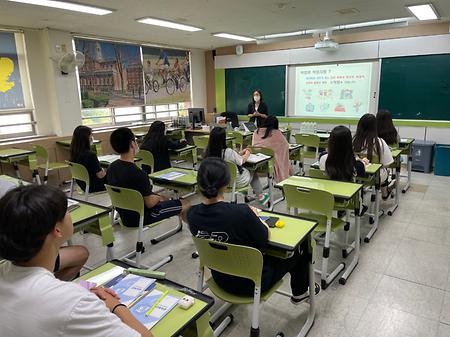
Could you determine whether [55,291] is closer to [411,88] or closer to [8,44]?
[8,44]

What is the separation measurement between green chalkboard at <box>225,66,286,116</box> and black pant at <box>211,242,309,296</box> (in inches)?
256

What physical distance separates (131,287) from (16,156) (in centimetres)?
432

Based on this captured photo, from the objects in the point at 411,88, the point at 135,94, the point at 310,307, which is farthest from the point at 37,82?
the point at 411,88

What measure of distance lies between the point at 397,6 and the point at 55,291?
539cm

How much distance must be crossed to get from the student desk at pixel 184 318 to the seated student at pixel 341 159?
208 cm

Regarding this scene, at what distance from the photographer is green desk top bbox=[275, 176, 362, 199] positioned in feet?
8.60

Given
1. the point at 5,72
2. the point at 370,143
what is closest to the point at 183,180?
the point at 370,143

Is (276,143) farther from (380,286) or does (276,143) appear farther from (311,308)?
(311,308)

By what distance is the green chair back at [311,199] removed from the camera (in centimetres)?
247

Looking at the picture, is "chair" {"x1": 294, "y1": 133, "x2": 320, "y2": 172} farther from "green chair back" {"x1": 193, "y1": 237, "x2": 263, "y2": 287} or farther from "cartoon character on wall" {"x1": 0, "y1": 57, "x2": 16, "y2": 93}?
"cartoon character on wall" {"x1": 0, "y1": 57, "x2": 16, "y2": 93}

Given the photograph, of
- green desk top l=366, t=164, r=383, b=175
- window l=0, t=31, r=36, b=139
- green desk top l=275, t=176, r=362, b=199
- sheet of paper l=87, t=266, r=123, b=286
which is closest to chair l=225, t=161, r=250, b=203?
green desk top l=275, t=176, r=362, b=199

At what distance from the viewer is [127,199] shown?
2672 mm

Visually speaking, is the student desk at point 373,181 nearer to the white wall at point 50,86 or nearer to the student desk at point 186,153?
the student desk at point 186,153

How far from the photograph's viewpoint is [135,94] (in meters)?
7.55
